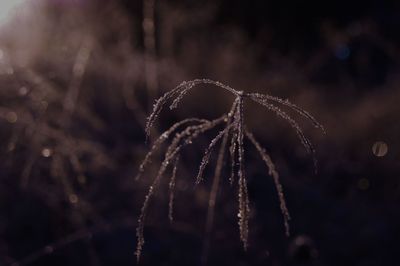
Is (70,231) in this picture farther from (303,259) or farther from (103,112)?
(103,112)

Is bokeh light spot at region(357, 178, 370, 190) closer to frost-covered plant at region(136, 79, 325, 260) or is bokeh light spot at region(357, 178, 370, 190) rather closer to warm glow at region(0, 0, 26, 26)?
frost-covered plant at region(136, 79, 325, 260)

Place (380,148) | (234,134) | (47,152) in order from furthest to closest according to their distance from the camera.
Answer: (380,148), (47,152), (234,134)

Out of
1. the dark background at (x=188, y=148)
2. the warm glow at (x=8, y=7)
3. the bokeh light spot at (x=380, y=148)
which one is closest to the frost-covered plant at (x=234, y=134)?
the dark background at (x=188, y=148)

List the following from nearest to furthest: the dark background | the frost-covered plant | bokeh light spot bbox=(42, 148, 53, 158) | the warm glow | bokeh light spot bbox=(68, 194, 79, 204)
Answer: the frost-covered plant
the dark background
bokeh light spot bbox=(68, 194, 79, 204)
bokeh light spot bbox=(42, 148, 53, 158)
the warm glow

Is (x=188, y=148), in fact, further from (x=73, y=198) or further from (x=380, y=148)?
(x=380, y=148)

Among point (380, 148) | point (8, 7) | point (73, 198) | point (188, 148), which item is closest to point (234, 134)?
point (73, 198)

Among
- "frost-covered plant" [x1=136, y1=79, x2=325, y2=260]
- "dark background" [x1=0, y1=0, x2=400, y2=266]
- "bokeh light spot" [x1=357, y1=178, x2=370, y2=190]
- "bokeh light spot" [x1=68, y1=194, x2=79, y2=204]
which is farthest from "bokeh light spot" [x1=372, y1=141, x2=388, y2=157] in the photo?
"frost-covered plant" [x1=136, y1=79, x2=325, y2=260]

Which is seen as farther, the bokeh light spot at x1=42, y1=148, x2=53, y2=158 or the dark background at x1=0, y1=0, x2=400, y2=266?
the bokeh light spot at x1=42, y1=148, x2=53, y2=158

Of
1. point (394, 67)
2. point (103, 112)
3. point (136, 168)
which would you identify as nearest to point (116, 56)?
point (103, 112)

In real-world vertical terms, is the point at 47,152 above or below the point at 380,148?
below
